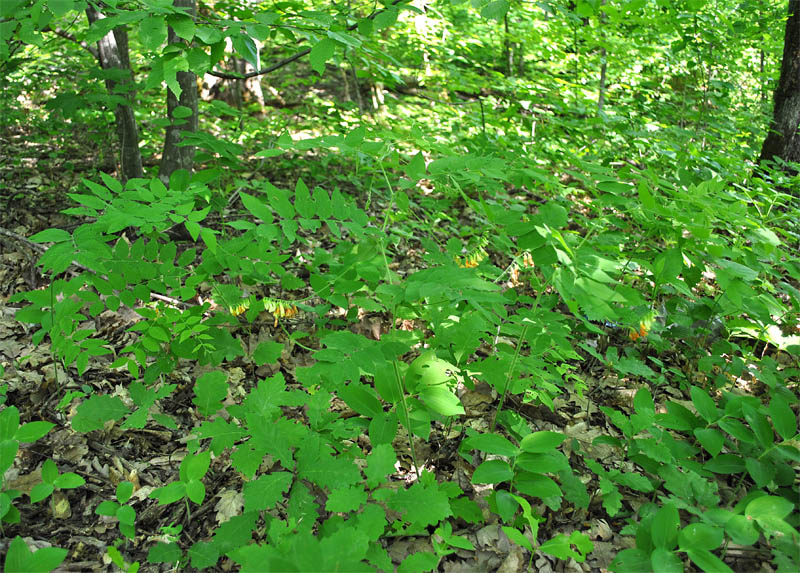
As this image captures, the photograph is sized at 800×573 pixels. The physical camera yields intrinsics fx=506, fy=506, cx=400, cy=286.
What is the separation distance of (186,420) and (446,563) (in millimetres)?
1487

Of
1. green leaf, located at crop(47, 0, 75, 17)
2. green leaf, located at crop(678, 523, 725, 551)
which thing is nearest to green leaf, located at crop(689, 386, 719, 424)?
green leaf, located at crop(678, 523, 725, 551)

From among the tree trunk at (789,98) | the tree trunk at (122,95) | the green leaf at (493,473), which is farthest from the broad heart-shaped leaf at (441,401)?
the tree trunk at (789,98)

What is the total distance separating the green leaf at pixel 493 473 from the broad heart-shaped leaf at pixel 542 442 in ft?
0.32

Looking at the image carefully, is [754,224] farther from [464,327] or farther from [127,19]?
[127,19]

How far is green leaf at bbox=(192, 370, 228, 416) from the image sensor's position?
6.61 ft

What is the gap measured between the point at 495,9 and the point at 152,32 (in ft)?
4.69

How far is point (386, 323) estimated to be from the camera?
11.0 ft

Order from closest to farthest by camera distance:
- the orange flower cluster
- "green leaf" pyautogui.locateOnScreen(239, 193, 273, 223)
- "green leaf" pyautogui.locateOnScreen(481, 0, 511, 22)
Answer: "green leaf" pyautogui.locateOnScreen(239, 193, 273, 223) → "green leaf" pyautogui.locateOnScreen(481, 0, 511, 22) → the orange flower cluster

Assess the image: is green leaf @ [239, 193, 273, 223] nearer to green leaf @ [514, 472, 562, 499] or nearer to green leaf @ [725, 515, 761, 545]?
green leaf @ [514, 472, 562, 499]

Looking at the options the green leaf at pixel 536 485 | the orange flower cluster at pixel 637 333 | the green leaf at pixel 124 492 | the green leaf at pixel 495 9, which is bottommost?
the orange flower cluster at pixel 637 333

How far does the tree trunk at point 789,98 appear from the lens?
5.52 m

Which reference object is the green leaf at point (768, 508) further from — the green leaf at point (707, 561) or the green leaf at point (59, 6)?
the green leaf at point (59, 6)

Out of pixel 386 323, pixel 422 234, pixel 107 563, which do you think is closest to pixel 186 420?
pixel 107 563

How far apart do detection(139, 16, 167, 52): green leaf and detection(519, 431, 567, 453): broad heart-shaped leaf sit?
6.61ft
